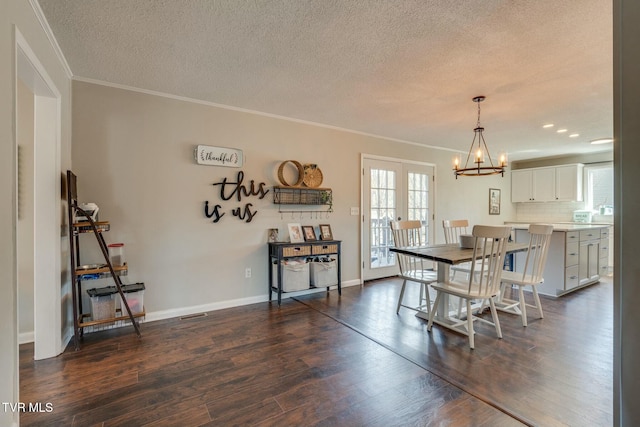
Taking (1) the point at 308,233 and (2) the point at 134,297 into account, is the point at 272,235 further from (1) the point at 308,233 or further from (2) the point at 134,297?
(2) the point at 134,297

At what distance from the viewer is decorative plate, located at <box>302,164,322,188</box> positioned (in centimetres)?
404

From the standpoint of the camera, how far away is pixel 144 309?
2.99 m

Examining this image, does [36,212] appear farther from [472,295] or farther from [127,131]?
[472,295]

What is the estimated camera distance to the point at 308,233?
4.05 metres

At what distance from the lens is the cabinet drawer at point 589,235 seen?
4289 mm

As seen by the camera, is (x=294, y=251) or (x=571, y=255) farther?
(x=571, y=255)

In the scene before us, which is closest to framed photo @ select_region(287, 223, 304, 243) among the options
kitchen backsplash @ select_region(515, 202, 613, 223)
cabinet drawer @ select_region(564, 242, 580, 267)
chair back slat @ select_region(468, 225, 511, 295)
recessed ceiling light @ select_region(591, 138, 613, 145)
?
chair back slat @ select_region(468, 225, 511, 295)

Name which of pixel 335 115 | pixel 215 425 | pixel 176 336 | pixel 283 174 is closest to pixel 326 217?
pixel 283 174

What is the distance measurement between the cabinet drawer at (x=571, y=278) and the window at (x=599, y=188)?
2.98 metres

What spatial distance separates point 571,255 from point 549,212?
10.8ft

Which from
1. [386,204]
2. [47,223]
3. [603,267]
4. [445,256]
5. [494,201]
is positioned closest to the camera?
[47,223]

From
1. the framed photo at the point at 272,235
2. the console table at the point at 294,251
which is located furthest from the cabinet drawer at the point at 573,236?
the framed photo at the point at 272,235

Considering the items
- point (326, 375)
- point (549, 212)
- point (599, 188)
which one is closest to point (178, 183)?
point (326, 375)

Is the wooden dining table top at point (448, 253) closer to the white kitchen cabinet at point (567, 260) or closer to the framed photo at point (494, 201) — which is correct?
the white kitchen cabinet at point (567, 260)
